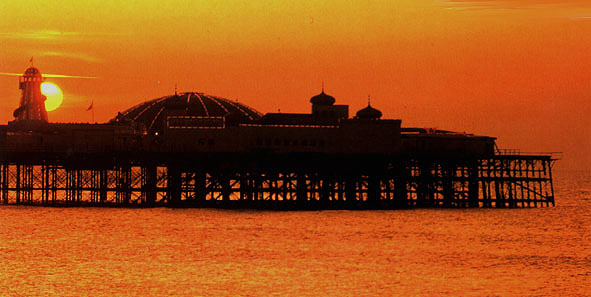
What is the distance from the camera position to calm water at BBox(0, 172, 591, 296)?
2111 inches

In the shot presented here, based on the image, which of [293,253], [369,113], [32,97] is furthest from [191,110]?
[293,253]

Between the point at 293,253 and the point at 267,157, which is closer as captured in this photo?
the point at 293,253

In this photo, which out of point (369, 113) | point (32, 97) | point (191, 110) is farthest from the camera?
point (32, 97)

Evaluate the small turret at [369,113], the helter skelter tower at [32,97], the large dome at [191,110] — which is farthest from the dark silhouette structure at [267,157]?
the helter skelter tower at [32,97]

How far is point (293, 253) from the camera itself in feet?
218

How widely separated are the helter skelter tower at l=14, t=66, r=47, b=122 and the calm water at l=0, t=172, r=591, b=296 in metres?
46.8

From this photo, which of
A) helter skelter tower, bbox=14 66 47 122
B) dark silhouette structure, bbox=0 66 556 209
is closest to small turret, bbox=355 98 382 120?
dark silhouette structure, bbox=0 66 556 209

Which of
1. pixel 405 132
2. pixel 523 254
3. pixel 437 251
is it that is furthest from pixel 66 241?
pixel 405 132

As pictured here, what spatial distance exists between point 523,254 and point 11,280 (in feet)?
106

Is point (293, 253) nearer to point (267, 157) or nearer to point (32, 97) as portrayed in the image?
point (267, 157)

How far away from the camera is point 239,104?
148m

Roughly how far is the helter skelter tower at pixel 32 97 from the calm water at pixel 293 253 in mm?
46823

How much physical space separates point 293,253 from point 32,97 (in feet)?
287

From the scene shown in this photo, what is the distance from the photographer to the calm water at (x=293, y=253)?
53.6 m
